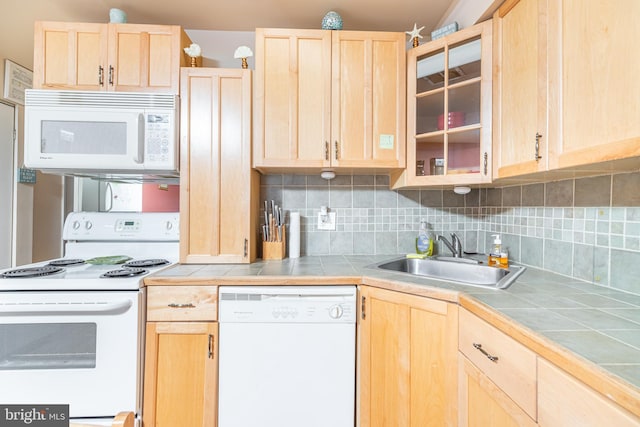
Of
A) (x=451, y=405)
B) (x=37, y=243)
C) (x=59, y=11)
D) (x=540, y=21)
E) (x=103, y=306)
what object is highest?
(x=59, y=11)

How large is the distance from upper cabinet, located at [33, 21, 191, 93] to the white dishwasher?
1257 millimetres

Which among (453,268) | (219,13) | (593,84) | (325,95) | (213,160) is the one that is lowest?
(453,268)

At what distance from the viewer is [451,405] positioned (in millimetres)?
1088

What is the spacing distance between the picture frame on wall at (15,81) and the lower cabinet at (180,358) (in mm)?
1695

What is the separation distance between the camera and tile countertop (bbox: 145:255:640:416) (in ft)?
1.90

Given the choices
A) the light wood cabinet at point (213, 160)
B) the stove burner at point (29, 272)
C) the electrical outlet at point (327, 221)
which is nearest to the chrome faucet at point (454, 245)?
the electrical outlet at point (327, 221)

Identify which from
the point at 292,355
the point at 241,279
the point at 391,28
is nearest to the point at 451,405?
the point at 292,355

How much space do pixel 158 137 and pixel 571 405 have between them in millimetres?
1883

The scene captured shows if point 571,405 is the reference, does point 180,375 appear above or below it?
below

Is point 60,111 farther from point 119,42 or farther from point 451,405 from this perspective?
point 451,405

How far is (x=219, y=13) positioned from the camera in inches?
69.4

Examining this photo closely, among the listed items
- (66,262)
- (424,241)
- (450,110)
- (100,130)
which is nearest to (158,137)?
(100,130)

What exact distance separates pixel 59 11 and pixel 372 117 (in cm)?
208

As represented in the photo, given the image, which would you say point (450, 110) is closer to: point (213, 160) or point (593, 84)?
point (593, 84)
